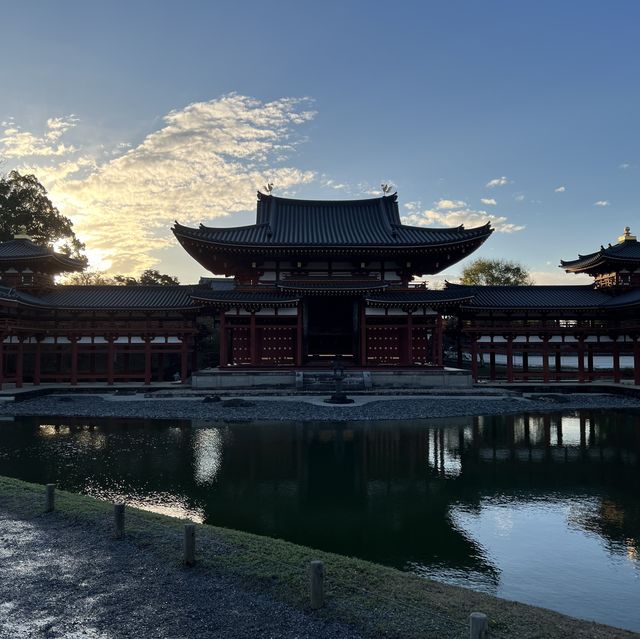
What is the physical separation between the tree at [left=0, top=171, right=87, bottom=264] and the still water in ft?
113

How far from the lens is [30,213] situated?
1818 inches

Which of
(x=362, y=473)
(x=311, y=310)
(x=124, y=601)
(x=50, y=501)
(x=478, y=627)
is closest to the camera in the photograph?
(x=478, y=627)

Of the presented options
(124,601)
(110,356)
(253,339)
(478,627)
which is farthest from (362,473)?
(110,356)

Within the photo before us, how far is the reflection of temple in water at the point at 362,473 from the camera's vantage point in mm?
8891

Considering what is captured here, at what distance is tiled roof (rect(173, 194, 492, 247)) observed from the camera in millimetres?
31172

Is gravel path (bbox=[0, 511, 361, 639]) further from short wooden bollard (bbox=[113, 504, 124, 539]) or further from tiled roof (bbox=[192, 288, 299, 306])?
tiled roof (bbox=[192, 288, 299, 306])

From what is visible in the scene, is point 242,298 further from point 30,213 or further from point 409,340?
point 30,213

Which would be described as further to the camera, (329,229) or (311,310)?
(329,229)

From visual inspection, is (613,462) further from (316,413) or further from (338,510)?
(316,413)

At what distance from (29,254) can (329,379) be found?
2334 centimetres

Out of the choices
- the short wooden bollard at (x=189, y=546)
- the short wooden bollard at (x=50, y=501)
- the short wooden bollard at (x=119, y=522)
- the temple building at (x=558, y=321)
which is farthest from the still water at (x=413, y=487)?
the temple building at (x=558, y=321)

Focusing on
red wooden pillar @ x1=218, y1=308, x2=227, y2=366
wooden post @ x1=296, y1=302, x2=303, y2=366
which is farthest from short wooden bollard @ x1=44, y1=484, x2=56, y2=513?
wooden post @ x1=296, y1=302, x2=303, y2=366

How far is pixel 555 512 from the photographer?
32.6 ft

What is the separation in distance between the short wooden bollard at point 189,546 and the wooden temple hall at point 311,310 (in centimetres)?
2339
